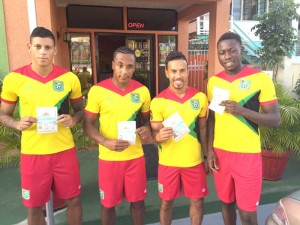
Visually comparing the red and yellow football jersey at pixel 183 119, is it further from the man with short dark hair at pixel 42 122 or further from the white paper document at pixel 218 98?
the man with short dark hair at pixel 42 122

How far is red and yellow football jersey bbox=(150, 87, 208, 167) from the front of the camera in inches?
104

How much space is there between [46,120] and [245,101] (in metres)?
1.71

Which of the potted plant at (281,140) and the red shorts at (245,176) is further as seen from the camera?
the potted plant at (281,140)

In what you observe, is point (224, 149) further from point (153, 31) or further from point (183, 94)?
point (153, 31)

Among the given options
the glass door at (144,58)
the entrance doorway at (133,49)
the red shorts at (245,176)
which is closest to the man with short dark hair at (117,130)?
the red shorts at (245,176)

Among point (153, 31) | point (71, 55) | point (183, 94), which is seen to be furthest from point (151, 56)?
point (183, 94)

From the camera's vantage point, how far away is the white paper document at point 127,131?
2475 millimetres

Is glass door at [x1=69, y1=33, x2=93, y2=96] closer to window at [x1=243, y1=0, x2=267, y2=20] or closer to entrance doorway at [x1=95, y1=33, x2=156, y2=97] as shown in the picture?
entrance doorway at [x1=95, y1=33, x2=156, y2=97]

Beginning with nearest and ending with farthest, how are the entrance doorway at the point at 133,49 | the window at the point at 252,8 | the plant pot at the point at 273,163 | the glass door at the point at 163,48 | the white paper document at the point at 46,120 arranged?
the white paper document at the point at 46,120, the plant pot at the point at 273,163, the entrance doorway at the point at 133,49, the glass door at the point at 163,48, the window at the point at 252,8

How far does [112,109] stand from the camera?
2586mm

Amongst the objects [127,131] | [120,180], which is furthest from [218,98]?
[120,180]

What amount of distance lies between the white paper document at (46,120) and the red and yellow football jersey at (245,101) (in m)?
1.48

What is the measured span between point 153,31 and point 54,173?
6.72m

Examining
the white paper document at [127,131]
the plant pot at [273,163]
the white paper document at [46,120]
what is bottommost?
the plant pot at [273,163]
